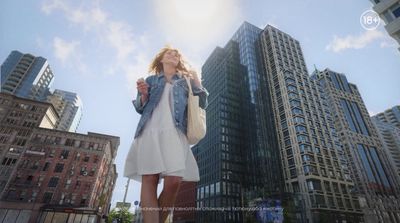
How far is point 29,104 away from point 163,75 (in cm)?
7462

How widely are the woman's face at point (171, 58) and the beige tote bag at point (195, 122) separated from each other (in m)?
0.71

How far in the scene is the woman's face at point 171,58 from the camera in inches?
146

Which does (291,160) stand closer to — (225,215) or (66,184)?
(225,215)

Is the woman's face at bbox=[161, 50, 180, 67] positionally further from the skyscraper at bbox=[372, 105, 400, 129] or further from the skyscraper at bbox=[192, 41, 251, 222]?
the skyscraper at bbox=[372, 105, 400, 129]

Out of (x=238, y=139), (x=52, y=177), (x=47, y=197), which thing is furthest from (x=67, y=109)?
(x=238, y=139)

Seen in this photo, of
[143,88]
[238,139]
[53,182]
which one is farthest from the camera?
[238,139]

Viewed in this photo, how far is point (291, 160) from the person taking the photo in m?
57.5

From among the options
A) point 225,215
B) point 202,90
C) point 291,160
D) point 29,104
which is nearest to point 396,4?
point 202,90

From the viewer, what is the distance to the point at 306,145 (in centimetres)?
5612

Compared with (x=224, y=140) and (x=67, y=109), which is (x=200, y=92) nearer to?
(x=224, y=140)

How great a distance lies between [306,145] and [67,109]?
11757 centimetres

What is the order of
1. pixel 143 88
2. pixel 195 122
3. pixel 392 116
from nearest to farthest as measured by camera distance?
pixel 195 122, pixel 143 88, pixel 392 116

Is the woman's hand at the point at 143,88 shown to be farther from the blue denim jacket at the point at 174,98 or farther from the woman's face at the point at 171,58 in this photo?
the woman's face at the point at 171,58

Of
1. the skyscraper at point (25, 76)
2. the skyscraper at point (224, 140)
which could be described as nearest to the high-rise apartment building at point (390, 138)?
the skyscraper at point (224, 140)
